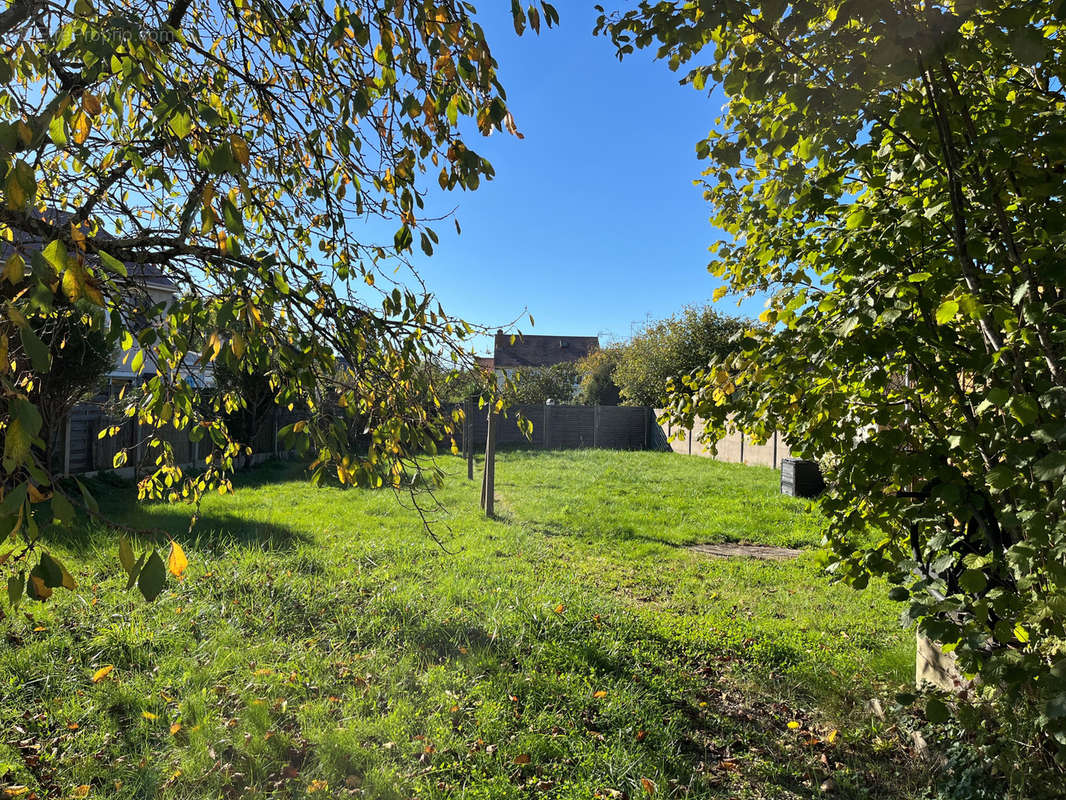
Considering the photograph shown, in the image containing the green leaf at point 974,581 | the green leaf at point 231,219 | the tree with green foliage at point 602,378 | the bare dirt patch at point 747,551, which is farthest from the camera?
the tree with green foliage at point 602,378

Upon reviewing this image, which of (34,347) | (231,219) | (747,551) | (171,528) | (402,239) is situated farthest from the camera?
(747,551)

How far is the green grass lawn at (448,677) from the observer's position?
2770 millimetres

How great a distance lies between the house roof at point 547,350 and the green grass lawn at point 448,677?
3436 cm

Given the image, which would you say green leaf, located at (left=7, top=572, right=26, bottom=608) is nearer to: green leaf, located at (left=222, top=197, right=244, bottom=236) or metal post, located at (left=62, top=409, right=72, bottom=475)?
green leaf, located at (left=222, top=197, right=244, bottom=236)

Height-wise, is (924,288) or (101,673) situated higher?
(924,288)

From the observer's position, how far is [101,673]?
3.44 m

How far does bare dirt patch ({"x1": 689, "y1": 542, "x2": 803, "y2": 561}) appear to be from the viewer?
674 cm

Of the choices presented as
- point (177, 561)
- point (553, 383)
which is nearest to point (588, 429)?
point (553, 383)

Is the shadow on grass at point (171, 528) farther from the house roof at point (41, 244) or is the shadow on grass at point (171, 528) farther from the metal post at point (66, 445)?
the house roof at point (41, 244)

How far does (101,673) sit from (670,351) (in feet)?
74.4

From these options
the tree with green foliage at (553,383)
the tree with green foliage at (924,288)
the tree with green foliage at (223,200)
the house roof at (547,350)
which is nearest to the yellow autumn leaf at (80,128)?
the tree with green foliage at (223,200)

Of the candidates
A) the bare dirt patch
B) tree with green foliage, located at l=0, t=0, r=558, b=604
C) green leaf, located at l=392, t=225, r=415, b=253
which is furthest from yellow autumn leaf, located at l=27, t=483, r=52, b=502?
the bare dirt patch

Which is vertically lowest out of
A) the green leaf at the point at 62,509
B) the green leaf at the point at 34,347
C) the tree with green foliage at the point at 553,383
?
the green leaf at the point at 62,509

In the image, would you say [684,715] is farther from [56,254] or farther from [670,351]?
[670,351]
